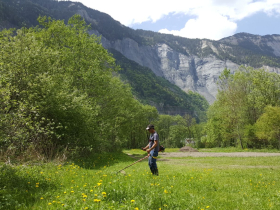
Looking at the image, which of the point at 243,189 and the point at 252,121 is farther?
the point at 252,121

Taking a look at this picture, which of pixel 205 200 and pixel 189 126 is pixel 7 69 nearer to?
pixel 205 200

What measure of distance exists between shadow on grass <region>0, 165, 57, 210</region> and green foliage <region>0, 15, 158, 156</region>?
4.17ft

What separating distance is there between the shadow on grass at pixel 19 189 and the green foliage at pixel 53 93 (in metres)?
1.27

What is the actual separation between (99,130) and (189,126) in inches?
3054

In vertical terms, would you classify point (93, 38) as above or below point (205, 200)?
above

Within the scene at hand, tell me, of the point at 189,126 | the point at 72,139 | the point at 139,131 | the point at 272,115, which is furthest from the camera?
the point at 189,126

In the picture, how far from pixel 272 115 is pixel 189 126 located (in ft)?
192

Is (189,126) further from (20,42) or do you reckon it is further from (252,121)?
(20,42)

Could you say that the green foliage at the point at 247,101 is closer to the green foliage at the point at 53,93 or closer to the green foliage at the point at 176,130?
the green foliage at the point at 53,93

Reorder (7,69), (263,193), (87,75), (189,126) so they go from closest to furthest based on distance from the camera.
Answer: (263,193)
(7,69)
(87,75)
(189,126)

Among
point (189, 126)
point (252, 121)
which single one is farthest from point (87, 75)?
point (189, 126)

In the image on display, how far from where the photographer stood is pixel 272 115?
34.6 meters

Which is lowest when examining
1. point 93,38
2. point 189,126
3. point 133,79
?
point 189,126

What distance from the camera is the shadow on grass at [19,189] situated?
5095mm
